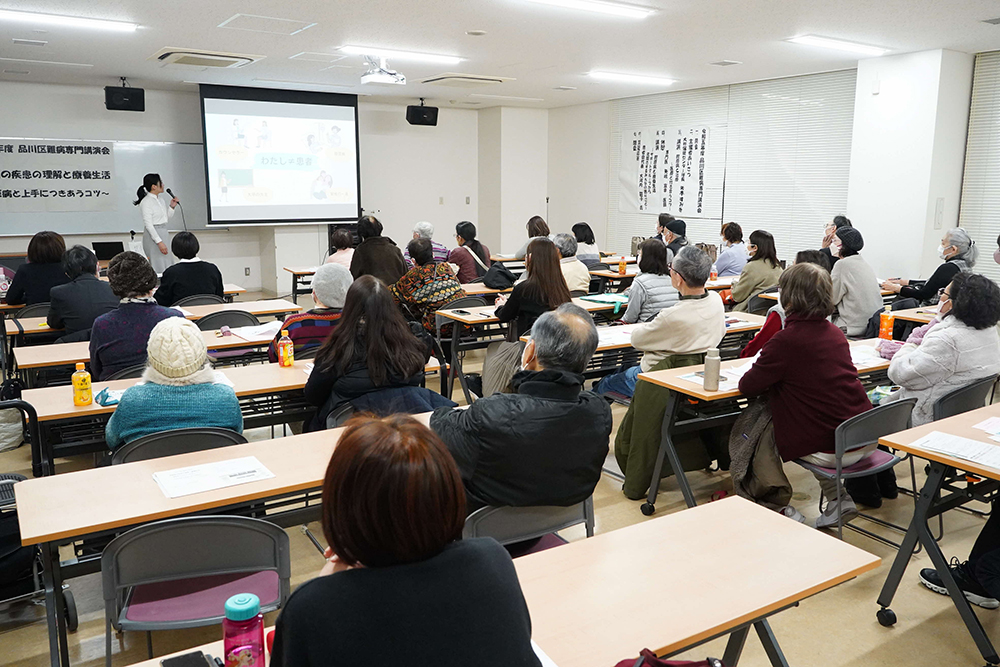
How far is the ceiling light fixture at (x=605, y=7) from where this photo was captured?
5172mm

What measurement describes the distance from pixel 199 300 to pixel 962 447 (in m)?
5.04

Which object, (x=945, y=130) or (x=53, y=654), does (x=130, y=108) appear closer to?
(x=53, y=654)

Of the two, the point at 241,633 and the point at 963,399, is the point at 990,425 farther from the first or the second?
the point at 241,633

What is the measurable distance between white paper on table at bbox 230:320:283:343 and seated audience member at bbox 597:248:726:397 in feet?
6.99

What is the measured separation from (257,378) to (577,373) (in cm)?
185

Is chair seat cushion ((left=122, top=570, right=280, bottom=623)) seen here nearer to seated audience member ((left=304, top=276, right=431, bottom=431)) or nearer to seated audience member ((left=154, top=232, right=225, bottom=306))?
seated audience member ((left=304, top=276, right=431, bottom=431))

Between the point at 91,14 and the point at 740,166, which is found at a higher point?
the point at 91,14

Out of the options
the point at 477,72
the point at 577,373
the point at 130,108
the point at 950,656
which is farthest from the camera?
the point at 130,108

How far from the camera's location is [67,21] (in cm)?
573

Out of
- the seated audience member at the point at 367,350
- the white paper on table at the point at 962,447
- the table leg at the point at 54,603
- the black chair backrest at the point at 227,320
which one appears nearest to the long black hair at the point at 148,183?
the black chair backrest at the point at 227,320

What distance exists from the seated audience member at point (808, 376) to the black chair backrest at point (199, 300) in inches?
162

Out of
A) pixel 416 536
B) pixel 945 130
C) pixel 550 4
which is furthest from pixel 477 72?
pixel 416 536

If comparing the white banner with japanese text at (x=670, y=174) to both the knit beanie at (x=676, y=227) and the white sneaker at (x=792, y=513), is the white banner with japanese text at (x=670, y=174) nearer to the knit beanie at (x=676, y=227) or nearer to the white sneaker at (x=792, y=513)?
the knit beanie at (x=676, y=227)

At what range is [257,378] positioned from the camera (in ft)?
11.6
